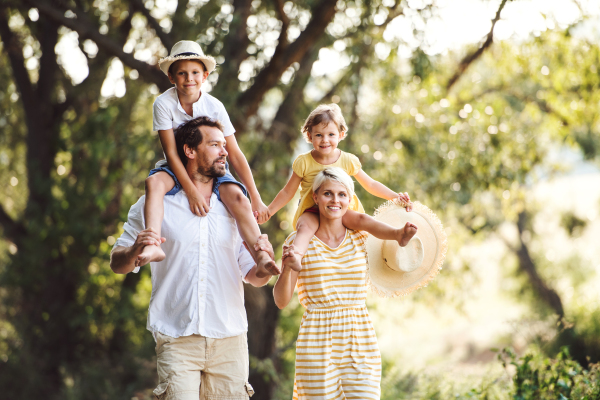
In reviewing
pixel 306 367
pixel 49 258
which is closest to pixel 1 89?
pixel 49 258

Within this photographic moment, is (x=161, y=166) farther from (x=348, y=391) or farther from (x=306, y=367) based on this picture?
(x=348, y=391)

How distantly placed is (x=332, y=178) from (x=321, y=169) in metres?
0.27

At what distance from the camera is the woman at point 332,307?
278 centimetres

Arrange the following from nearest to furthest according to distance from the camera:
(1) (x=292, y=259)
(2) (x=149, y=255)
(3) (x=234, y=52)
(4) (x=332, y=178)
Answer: (2) (x=149, y=255), (1) (x=292, y=259), (4) (x=332, y=178), (3) (x=234, y=52)

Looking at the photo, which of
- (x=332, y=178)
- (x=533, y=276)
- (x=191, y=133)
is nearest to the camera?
(x=332, y=178)

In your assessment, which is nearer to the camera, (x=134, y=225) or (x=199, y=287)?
(x=199, y=287)

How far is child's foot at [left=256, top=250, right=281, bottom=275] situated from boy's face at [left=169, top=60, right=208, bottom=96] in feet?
3.38

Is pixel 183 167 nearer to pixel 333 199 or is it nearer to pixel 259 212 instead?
pixel 259 212

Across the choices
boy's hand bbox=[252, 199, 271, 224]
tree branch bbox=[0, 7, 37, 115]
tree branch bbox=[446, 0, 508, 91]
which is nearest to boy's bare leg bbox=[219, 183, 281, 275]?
boy's hand bbox=[252, 199, 271, 224]

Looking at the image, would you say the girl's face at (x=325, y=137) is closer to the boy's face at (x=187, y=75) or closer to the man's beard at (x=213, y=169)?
the man's beard at (x=213, y=169)

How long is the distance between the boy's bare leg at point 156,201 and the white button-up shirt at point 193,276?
75 millimetres

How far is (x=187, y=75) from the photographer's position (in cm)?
315

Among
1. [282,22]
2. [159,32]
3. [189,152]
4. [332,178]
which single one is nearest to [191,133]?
[189,152]

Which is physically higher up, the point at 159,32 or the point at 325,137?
the point at 159,32
